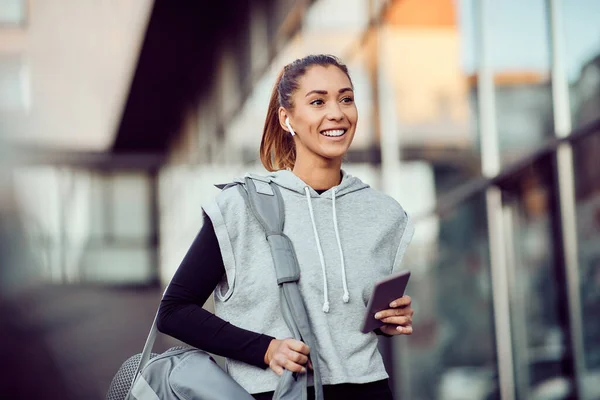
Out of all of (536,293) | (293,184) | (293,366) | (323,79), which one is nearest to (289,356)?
(293,366)

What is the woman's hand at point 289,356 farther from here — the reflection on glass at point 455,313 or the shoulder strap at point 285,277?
the reflection on glass at point 455,313

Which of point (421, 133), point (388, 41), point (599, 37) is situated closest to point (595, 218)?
point (599, 37)

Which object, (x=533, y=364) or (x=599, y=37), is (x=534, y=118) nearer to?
(x=599, y=37)

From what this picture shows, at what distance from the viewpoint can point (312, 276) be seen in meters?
2.04

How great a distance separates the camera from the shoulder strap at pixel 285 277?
1.93 meters

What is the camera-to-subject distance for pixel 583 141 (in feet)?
15.2

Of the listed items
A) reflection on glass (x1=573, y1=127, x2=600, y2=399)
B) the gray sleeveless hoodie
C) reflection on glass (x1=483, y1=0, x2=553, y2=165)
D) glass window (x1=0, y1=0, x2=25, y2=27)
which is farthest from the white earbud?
glass window (x1=0, y1=0, x2=25, y2=27)

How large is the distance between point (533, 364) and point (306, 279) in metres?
3.51

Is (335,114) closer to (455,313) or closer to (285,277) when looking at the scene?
(285,277)

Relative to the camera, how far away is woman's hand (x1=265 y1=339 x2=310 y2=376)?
192 centimetres

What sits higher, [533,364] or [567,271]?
[567,271]

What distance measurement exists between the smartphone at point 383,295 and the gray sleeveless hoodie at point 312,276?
0.08m

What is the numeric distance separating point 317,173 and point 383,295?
1.28 feet

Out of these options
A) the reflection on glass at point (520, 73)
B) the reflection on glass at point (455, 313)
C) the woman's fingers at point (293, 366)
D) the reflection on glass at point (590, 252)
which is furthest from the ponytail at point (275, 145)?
the reflection on glass at point (455, 313)
